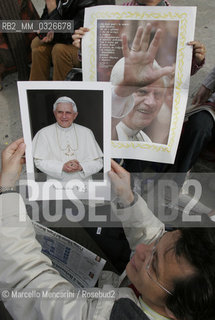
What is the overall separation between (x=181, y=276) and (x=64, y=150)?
1.58 feet

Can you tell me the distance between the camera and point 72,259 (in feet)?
2.81

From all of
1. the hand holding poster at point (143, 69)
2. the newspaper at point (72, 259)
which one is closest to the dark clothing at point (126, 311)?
the newspaper at point (72, 259)

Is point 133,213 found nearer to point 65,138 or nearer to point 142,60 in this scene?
point 65,138

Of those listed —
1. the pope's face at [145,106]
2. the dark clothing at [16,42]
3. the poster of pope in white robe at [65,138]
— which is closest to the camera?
the poster of pope in white robe at [65,138]

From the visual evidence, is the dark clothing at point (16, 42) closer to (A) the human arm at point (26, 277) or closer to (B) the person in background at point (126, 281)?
(B) the person in background at point (126, 281)

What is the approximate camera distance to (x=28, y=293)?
65cm

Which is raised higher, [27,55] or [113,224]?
[27,55]

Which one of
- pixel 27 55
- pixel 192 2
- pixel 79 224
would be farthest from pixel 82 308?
pixel 192 2

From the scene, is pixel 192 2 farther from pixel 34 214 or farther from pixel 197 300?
pixel 197 300

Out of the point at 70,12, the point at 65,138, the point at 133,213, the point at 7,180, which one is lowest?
the point at 133,213

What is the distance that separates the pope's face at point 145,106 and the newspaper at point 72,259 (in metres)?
0.43

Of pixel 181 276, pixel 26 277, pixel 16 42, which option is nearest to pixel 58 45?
pixel 16 42

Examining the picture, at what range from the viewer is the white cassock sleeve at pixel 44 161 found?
2.72 ft

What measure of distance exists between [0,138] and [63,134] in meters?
1.17
